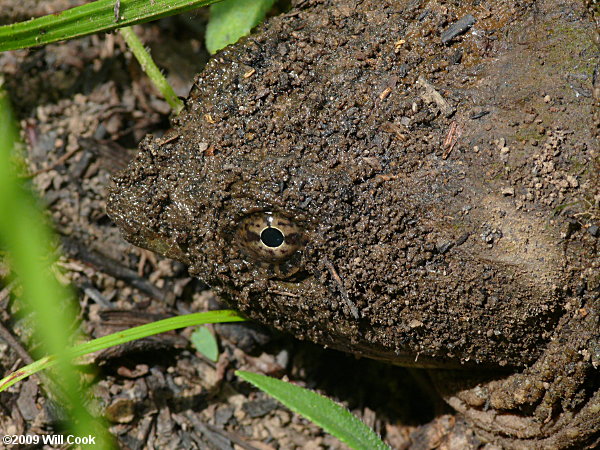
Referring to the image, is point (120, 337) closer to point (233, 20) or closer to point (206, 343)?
point (206, 343)

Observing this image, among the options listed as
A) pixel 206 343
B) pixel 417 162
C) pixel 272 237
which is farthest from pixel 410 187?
pixel 206 343

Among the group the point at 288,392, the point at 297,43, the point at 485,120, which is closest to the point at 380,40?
the point at 297,43

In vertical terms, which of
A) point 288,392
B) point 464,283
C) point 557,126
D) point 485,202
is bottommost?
point 288,392

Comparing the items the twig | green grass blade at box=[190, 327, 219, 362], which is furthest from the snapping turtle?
the twig

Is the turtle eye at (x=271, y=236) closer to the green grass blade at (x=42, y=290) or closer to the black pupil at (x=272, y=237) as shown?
the black pupil at (x=272, y=237)

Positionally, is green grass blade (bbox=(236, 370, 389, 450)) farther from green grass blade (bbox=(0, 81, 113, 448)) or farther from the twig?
the twig

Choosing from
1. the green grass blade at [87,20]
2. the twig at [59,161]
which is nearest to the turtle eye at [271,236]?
the green grass blade at [87,20]

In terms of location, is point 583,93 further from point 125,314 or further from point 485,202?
point 125,314
